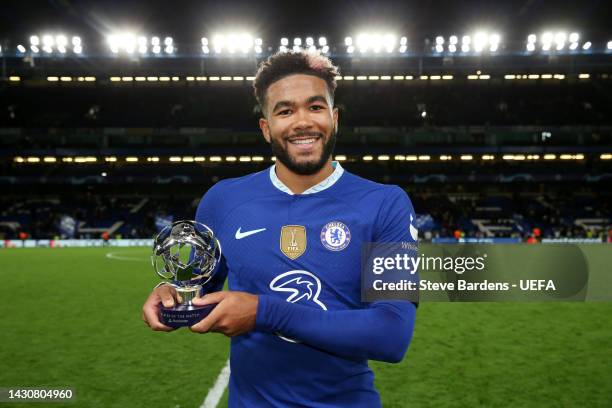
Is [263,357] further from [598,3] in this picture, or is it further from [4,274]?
[598,3]

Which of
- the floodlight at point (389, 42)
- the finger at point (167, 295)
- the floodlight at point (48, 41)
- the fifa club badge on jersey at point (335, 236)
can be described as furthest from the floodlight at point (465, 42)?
the finger at point (167, 295)

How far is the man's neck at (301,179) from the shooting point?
6.42ft

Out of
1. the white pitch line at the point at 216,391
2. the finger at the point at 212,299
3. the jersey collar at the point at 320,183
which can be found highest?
the jersey collar at the point at 320,183

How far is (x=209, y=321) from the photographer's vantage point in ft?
4.47

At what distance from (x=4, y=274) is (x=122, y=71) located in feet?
91.8

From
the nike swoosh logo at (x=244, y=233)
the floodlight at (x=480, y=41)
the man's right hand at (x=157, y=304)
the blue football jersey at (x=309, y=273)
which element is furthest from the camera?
the floodlight at (x=480, y=41)

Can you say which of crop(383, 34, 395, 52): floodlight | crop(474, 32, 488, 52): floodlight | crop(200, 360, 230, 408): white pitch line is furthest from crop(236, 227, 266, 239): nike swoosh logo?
crop(474, 32, 488, 52): floodlight

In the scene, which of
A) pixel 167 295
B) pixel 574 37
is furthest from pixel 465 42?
pixel 167 295

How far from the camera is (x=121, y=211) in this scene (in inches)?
1435

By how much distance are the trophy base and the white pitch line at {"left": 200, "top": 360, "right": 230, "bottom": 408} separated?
401 centimetres

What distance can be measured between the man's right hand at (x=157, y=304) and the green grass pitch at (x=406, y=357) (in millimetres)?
3909

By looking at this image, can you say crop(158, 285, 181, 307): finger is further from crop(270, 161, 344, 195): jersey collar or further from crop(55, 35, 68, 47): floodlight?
crop(55, 35, 68, 47): floodlight

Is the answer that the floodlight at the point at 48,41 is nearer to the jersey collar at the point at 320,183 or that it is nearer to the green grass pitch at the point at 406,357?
the green grass pitch at the point at 406,357

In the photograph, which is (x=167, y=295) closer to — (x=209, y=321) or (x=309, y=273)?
(x=209, y=321)
